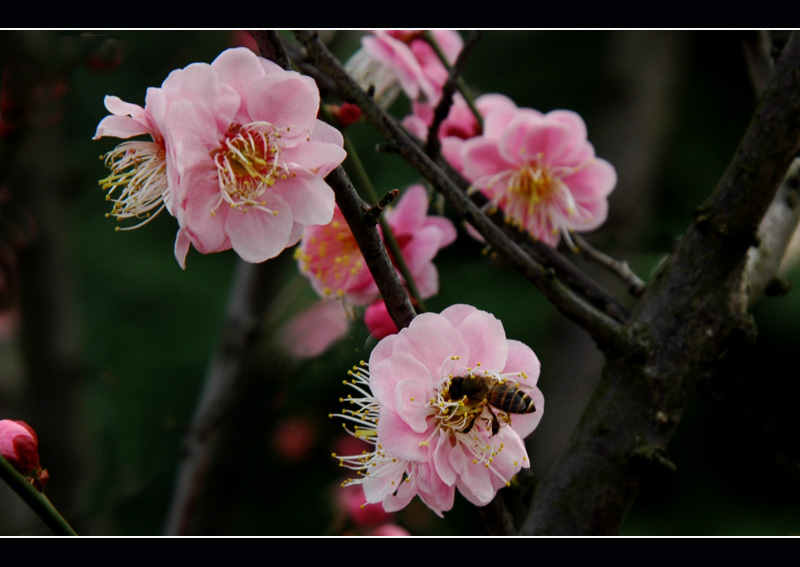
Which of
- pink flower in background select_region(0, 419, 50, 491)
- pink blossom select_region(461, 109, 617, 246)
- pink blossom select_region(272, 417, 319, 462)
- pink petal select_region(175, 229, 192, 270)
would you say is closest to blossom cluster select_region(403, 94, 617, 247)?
pink blossom select_region(461, 109, 617, 246)

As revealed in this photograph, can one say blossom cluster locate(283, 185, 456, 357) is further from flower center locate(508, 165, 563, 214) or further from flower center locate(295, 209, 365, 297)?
flower center locate(508, 165, 563, 214)

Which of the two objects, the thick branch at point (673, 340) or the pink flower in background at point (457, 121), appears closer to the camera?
the thick branch at point (673, 340)

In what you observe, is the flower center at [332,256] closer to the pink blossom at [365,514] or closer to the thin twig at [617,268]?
the thin twig at [617,268]

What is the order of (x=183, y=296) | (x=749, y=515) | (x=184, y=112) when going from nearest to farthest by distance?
(x=184, y=112), (x=749, y=515), (x=183, y=296)

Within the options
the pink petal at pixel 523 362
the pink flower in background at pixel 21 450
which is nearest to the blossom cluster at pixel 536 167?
the pink petal at pixel 523 362

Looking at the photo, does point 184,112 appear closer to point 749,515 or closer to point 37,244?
point 37,244

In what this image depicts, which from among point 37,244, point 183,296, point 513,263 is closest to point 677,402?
point 513,263
